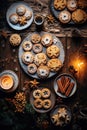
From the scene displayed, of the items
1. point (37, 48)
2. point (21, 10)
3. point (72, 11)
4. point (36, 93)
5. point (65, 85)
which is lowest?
point (36, 93)

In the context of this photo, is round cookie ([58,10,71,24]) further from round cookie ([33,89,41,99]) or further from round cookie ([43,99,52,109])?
round cookie ([43,99,52,109])

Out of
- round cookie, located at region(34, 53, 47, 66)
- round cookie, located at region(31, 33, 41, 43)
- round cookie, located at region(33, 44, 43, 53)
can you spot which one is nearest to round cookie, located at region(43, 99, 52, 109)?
round cookie, located at region(34, 53, 47, 66)

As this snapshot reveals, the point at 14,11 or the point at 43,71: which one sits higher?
the point at 14,11

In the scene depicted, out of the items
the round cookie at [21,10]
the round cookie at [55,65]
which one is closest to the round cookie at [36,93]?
the round cookie at [55,65]

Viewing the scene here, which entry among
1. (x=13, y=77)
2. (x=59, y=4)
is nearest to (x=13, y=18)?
(x=59, y=4)

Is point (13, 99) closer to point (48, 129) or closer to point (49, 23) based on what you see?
point (48, 129)

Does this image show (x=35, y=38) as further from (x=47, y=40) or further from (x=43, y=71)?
(x=43, y=71)

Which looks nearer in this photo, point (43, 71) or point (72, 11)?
point (43, 71)
